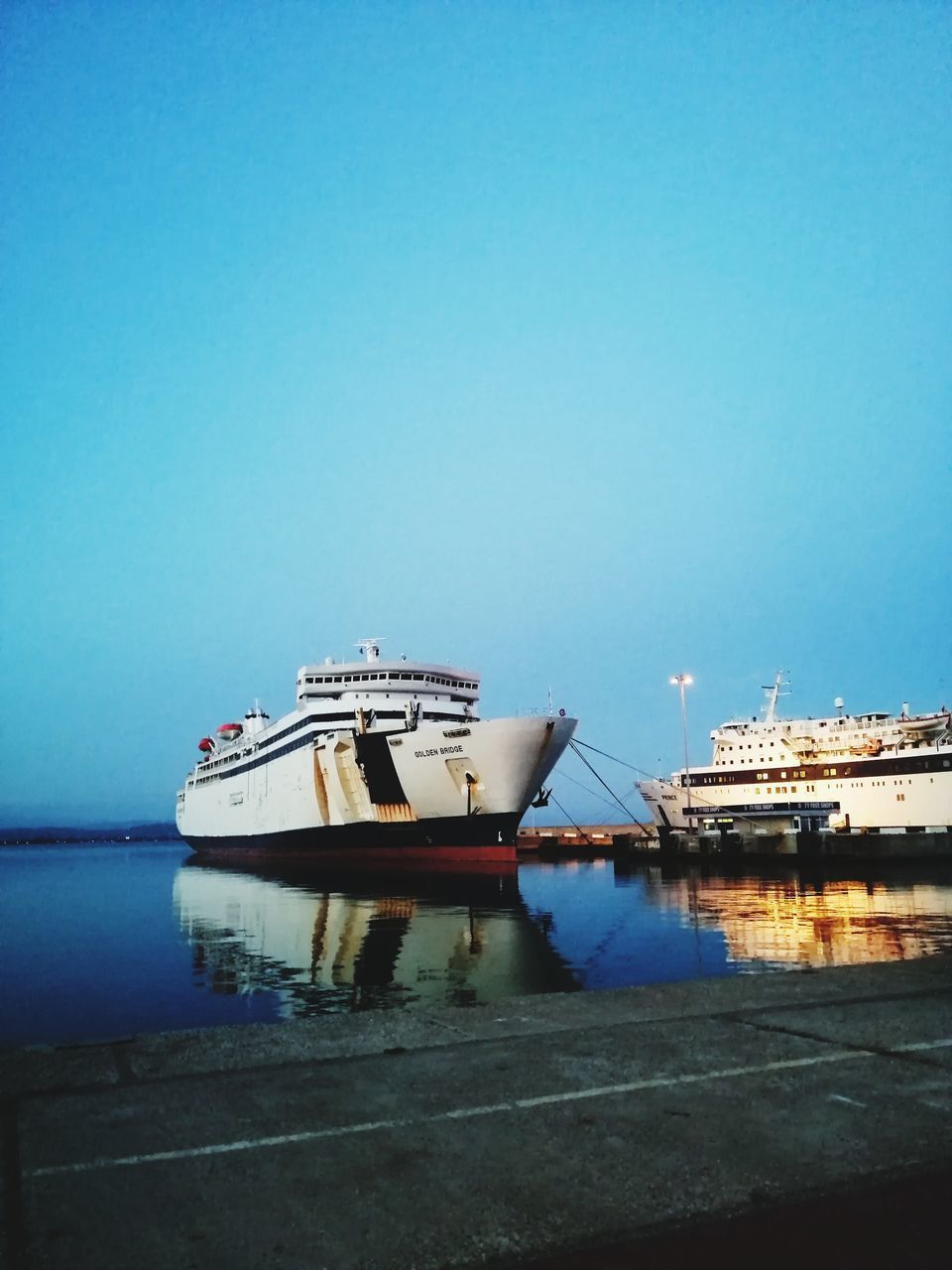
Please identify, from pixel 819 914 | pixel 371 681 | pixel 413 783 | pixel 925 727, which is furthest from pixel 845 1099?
pixel 925 727

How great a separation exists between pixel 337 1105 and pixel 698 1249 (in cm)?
207

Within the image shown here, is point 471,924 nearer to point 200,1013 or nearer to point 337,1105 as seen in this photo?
point 200,1013

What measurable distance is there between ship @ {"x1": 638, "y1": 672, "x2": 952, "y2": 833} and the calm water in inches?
723

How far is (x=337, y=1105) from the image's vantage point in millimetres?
4309

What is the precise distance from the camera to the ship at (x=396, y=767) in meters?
42.6

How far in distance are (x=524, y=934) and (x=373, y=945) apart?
192 inches

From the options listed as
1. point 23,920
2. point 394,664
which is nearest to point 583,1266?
point 23,920

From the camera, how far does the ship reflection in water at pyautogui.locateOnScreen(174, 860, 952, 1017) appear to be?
1559 centimetres

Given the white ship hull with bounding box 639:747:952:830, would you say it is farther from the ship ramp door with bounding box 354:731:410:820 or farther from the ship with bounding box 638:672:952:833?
the ship ramp door with bounding box 354:731:410:820

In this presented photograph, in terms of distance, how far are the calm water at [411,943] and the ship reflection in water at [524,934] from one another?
0.08 meters

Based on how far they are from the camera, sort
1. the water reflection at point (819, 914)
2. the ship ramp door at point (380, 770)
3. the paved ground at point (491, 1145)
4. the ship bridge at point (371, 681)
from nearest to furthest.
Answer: the paved ground at point (491, 1145)
the water reflection at point (819, 914)
the ship ramp door at point (380, 770)
the ship bridge at point (371, 681)

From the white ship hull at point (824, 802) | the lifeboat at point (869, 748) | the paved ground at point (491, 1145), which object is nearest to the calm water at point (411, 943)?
the paved ground at point (491, 1145)

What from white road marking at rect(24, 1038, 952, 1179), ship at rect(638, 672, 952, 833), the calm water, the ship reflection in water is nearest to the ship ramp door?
the ship reflection in water

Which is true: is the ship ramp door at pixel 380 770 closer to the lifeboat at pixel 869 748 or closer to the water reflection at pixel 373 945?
the water reflection at pixel 373 945
